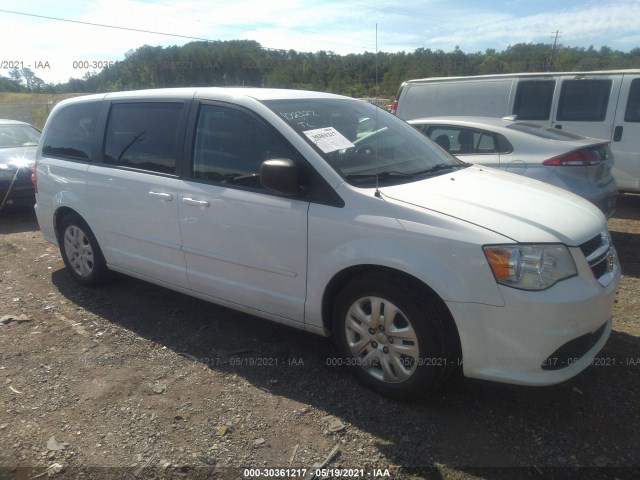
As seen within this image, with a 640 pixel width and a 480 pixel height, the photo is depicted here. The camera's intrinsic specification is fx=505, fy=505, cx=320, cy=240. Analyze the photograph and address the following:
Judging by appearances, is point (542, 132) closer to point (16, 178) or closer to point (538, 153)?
point (538, 153)

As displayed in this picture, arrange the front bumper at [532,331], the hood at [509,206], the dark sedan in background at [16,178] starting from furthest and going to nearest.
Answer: the dark sedan in background at [16,178] < the hood at [509,206] < the front bumper at [532,331]

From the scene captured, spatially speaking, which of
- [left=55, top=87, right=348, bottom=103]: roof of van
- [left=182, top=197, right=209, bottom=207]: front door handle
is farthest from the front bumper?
[left=55, top=87, right=348, bottom=103]: roof of van

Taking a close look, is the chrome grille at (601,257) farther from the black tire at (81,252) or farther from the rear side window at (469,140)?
the black tire at (81,252)

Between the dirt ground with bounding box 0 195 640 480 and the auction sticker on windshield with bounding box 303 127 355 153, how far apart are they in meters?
1.41

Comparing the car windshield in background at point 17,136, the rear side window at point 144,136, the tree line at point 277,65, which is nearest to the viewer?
the rear side window at point 144,136

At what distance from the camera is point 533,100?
24.6ft

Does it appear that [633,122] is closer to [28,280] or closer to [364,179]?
[364,179]

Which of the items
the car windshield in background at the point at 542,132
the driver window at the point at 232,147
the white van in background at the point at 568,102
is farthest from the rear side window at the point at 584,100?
the driver window at the point at 232,147

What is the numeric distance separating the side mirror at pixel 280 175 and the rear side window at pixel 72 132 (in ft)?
7.45

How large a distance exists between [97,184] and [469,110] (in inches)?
225

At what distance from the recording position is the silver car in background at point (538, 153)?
5125mm

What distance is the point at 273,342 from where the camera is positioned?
3.66 m

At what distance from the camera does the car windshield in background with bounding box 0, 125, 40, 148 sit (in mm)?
9078

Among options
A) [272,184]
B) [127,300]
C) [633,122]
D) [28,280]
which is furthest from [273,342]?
[633,122]
